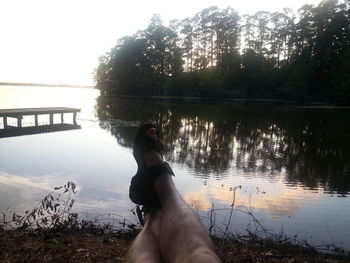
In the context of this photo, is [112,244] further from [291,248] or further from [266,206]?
[266,206]

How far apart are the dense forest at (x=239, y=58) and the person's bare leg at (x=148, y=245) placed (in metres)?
46.8

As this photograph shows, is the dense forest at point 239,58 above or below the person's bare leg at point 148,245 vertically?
above

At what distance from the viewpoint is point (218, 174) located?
32.4ft

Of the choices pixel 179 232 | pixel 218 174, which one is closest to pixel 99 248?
pixel 179 232

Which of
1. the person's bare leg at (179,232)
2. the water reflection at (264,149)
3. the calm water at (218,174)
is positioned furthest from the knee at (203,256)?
the water reflection at (264,149)

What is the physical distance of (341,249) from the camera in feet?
16.3

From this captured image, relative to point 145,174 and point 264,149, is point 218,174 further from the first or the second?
point 145,174

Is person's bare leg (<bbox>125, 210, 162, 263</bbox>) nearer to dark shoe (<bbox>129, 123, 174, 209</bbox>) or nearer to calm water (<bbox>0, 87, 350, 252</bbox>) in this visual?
dark shoe (<bbox>129, 123, 174, 209</bbox>)

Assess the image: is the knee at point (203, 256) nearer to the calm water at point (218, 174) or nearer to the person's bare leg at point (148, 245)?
the person's bare leg at point (148, 245)

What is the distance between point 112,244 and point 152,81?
52758 mm

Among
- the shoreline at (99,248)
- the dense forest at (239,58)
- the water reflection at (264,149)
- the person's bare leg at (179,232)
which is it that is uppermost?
the dense forest at (239,58)

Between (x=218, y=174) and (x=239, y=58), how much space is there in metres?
44.4

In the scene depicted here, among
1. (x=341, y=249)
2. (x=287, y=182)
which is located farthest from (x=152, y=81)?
(x=341, y=249)

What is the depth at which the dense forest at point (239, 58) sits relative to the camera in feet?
160
